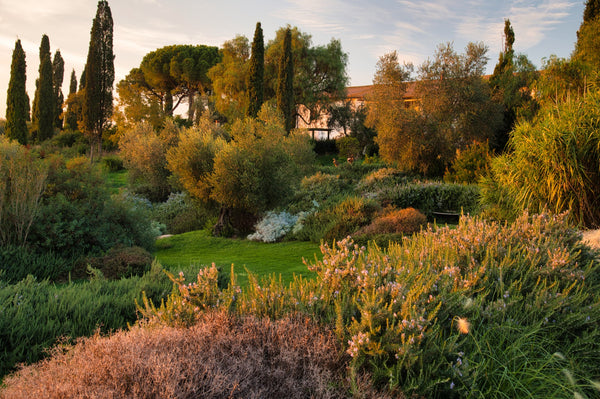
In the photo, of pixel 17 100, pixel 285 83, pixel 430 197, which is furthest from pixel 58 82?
pixel 430 197

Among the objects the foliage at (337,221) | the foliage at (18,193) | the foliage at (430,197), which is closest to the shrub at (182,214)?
the foliage at (337,221)

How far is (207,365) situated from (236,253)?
7.88m

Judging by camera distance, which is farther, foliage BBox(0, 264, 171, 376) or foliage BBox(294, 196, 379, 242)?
foliage BBox(294, 196, 379, 242)

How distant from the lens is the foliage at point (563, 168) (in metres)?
7.30

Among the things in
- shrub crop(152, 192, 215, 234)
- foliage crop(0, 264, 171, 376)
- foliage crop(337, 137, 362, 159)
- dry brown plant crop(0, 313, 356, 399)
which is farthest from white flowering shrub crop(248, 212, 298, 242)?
foliage crop(337, 137, 362, 159)

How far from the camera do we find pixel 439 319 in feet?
8.95

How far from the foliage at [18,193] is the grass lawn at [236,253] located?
2.22 m

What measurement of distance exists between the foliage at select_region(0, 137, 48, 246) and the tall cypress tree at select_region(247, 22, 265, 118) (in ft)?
61.0

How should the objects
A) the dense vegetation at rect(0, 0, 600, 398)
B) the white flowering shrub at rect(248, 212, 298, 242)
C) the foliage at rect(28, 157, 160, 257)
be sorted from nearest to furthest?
the dense vegetation at rect(0, 0, 600, 398) < the foliage at rect(28, 157, 160, 257) < the white flowering shrub at rect(248, 212, 298, 242)

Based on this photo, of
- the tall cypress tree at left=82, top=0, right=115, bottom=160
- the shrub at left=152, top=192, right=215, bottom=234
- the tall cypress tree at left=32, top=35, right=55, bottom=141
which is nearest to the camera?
the shrub at left=152, top=192, right=215, bottom=234

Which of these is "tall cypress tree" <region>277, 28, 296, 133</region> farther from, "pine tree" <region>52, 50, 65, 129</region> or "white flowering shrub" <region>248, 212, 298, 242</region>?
"pine tree" <region>52, 50, 65, 129</region>

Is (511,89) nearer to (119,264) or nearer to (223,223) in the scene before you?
(223,223)

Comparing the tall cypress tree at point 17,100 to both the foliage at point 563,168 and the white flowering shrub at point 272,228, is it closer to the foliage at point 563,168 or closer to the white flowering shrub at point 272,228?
the white flowering shrub at point 272,228

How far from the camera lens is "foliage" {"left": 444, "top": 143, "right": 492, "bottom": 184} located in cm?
1712
